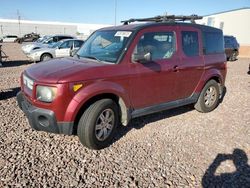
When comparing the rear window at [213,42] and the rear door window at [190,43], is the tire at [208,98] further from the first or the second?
the rear door window at [190,43]

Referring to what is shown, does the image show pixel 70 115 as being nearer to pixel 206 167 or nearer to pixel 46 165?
pixel 46 165

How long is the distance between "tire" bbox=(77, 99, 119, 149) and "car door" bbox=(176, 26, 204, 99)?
1.70 meters

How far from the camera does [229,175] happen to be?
3.51 metres

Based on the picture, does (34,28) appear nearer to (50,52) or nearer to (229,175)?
(50,52)

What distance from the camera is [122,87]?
13.6ft

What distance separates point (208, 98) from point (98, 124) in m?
3.25

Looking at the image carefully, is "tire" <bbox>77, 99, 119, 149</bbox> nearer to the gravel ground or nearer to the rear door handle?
the gravel ground

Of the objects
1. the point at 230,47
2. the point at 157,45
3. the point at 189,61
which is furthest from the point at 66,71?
the point at 230,47

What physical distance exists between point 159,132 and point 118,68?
158 cm

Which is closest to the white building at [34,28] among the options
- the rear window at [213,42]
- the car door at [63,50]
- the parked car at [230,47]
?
the parked car at [230,47]

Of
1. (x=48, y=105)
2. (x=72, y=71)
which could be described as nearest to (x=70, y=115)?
(x=48, y=105)

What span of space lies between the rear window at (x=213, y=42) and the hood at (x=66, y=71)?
2863 millimetres

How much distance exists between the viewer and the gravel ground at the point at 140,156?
131 inches

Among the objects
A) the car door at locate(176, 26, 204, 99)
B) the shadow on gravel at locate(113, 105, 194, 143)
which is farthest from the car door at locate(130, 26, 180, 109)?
the shadow on gravel at locate(113, 105, 194, 143)
